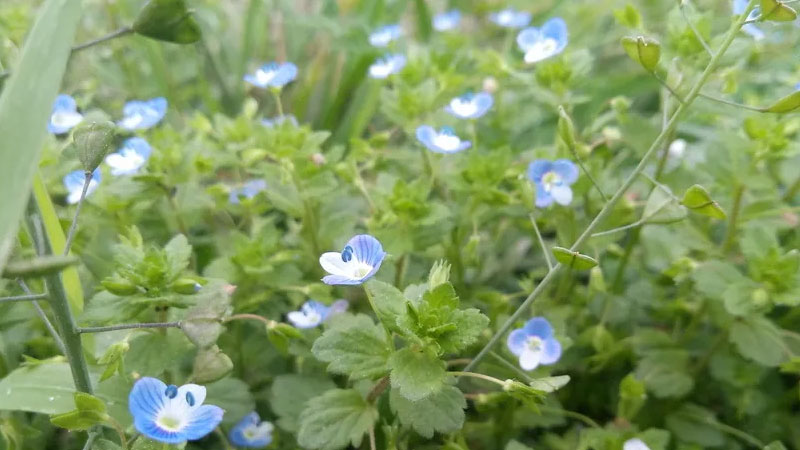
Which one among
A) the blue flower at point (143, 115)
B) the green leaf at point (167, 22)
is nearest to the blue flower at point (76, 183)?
the blue flower at point (143, 115)

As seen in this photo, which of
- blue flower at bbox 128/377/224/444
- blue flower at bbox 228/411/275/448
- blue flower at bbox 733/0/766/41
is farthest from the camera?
blue flower at bbox 733/0/766/41

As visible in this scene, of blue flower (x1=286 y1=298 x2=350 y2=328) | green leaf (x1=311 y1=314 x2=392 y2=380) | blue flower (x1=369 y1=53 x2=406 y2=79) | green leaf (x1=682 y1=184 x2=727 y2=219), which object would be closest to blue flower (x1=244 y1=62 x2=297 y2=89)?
blue flower (x1=369 y1=53 x2=406 y2=79)

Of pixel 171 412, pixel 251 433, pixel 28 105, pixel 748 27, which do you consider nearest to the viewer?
pixel 28 105

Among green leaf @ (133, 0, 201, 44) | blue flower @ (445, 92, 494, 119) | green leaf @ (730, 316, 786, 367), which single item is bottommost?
green leaf @ (730, 316, 786, 367)

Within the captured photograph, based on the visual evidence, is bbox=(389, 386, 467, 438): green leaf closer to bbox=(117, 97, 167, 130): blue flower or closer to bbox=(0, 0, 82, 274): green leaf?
bbox=(0, 0, 82, 274): green leaf

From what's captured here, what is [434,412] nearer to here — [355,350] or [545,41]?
[355,350]

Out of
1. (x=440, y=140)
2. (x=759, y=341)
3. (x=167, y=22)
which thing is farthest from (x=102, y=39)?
(x=759, y=341)

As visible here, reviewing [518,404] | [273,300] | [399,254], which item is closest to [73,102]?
[273,300]
